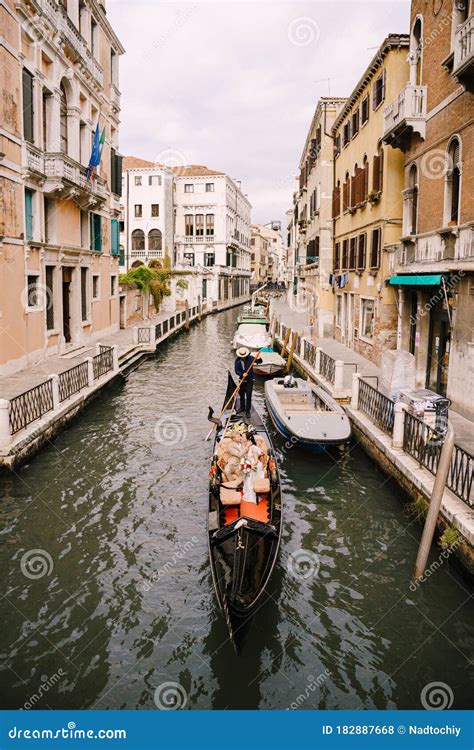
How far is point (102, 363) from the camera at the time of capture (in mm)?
15938

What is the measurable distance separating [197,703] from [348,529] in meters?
3.78

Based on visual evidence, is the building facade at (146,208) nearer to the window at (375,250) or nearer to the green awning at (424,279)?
the window at (375,250)

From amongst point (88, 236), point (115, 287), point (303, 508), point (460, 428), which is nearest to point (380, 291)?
point (460, 428)

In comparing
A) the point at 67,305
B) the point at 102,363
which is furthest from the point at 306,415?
the point at 67,305

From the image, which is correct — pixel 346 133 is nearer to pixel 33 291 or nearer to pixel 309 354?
pixel 309 354

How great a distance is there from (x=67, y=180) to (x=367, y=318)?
1005 cm

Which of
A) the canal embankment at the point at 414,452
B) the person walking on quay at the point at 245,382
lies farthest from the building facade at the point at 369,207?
the person walking on quay at the point at 245,382

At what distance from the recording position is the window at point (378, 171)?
16156 millimetres

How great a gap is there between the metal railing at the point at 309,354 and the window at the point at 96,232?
9030 mm

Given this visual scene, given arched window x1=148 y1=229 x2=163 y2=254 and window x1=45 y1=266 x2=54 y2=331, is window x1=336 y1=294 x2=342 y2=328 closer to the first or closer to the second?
window x1=45 y1=266 x2=54 y2=331

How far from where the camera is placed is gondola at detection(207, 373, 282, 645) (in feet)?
16.9

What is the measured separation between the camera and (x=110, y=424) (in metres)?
12.8
